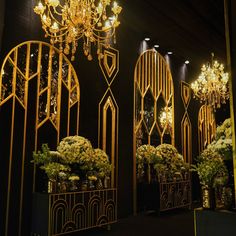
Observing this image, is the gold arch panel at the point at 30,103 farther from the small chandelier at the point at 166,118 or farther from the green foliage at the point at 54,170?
the small chandelier at the point at 166,118

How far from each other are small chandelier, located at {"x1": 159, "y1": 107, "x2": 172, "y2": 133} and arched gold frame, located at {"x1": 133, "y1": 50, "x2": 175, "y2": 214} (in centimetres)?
13

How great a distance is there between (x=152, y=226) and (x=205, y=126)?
5.05 m

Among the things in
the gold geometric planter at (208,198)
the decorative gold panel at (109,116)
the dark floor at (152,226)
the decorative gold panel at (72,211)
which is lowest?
the dark floor at (152,226)

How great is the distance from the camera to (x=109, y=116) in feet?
19.5

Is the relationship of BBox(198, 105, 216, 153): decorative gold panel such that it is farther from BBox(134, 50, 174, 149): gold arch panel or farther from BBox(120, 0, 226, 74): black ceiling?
BBox(120, 0, 226, 74): black ceiling

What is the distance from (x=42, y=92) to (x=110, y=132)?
1.75m

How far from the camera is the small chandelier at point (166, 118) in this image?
7.49 metres

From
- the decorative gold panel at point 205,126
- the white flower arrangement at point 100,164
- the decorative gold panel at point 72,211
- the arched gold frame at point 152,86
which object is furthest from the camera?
the decorative gold panel at point 205,126

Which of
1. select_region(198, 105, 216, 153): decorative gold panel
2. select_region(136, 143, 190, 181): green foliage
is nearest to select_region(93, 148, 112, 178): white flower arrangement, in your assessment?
select_region(136, 143, 190, 181): green foliage

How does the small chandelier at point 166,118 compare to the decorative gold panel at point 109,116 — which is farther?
the small chandelier at point 166,118

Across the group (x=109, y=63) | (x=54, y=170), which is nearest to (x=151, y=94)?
(x=109, y=63)

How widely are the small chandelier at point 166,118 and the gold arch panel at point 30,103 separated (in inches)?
114

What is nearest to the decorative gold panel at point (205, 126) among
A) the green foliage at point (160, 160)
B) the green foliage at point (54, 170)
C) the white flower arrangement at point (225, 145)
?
the green foliage at point (160, 160)

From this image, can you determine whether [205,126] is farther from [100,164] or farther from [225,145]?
[225,145]
